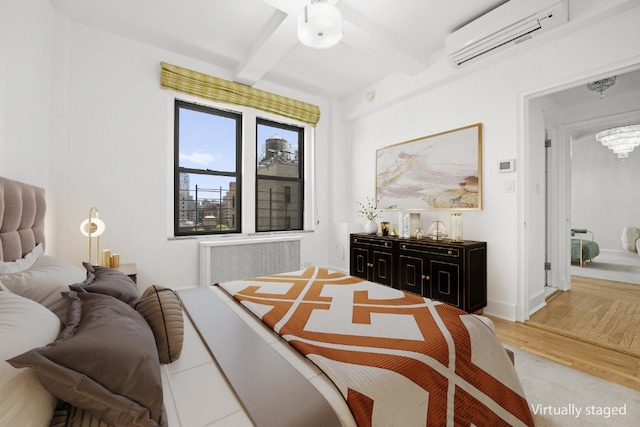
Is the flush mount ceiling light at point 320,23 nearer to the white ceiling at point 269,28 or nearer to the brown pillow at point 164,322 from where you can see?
the white ceiling at point 269,28

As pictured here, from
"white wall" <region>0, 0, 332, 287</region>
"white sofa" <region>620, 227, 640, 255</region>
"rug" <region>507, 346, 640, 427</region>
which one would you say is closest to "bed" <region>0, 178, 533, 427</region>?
"rug" <region>507, 346, 640, 427</region>

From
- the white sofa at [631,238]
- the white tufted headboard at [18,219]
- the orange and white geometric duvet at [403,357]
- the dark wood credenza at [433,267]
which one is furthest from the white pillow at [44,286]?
the white sofa at [631,238]

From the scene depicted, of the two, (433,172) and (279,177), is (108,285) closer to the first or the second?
(279,177)

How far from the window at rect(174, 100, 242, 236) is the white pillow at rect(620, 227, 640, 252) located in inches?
296

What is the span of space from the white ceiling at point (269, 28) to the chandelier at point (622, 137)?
11.7 ft

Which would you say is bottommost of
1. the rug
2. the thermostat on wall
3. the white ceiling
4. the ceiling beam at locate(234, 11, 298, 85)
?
the rug

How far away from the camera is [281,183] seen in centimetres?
428

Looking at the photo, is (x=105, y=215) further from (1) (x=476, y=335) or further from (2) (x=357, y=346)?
(1) (x=476, y=335)

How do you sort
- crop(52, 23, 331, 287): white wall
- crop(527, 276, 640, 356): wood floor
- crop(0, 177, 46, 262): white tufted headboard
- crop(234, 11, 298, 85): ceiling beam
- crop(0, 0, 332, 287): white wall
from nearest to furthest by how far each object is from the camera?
crop(0, 177, 46, 262): white tufted headboard < crop(0, 0, 332, 287): white wall < crop(527, 276, 640, 356): wood floor < crop(234, 11, 298, 85): ceiling beam < crop(52, 23, 331, 287): white wall

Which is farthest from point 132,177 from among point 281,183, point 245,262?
point 281,183

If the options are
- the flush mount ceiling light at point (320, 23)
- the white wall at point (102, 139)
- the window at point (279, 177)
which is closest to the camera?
the flush mount ceiling light at point (320, 23)

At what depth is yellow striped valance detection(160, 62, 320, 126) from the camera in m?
3.18

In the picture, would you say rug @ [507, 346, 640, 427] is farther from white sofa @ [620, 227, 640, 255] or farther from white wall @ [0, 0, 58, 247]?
white sofa @ [620, 227, 640, 255]

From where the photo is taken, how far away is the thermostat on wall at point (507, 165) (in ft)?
9.26
